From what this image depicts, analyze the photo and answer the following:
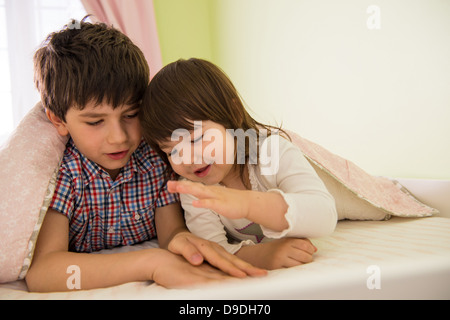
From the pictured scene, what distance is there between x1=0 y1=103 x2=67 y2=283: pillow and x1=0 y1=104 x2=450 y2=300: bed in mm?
15

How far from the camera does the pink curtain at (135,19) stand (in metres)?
2.31

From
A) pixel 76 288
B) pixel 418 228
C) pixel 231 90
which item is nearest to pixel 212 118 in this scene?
pixel 231 90

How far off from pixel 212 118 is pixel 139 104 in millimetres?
193

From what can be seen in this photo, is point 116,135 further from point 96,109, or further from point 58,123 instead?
point 58,123

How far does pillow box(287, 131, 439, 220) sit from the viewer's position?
3.41ft

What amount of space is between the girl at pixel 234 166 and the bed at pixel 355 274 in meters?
0.07

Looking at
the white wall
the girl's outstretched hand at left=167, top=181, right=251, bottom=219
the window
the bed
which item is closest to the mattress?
the bed

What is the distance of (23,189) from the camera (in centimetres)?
79

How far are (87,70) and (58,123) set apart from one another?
0.56 ft

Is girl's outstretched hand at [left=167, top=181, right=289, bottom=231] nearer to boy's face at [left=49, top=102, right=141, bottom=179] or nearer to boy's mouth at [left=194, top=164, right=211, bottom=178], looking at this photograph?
boy's mouth at [left=194, top=164, right=211, bottom=178]

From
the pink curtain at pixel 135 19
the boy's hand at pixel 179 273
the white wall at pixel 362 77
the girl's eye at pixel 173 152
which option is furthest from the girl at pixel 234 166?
the pink curtain at pixel 135 19

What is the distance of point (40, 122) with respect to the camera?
0.94 metres
